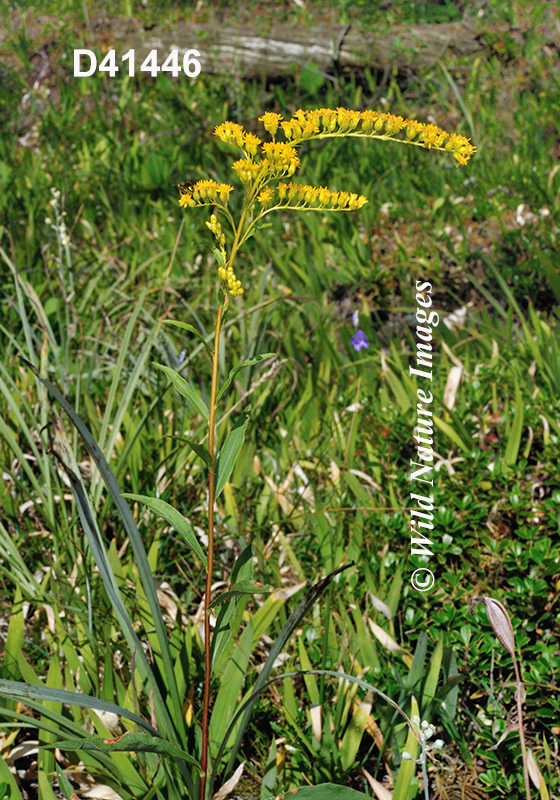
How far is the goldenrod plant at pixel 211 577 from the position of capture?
0.78 meters

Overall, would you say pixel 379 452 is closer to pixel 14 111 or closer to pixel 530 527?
pixel 530 527

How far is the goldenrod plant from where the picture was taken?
0.78m

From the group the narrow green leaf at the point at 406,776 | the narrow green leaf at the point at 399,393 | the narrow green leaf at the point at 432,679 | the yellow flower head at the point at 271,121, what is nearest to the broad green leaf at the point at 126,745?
the narrow green leaf at the point at 406,776

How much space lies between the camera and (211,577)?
0.87 m

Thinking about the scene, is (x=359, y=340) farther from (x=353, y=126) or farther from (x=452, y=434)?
(x=353, y=126)

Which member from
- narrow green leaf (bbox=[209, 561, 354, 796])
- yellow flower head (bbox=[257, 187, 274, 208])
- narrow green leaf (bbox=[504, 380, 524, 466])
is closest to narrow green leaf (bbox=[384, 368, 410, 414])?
narrow green leaf (bbox=[504, 380, 524, 466])

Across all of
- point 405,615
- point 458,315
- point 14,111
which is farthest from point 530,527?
point 14,111

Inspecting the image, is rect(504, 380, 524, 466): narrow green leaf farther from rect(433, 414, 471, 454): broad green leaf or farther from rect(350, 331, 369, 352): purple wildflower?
rect(350, 331, 369, 352): purple wildflower

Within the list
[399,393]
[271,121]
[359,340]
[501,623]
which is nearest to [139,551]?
[501,623]

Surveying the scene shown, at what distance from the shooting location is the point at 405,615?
4.50 ft

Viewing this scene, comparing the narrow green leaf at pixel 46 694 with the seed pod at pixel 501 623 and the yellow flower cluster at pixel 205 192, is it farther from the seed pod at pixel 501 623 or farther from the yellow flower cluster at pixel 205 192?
the yellow flower cluster at pixel 205 192

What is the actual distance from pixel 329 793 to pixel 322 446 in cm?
113

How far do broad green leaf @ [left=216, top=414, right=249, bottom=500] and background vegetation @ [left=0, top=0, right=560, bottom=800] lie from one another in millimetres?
466

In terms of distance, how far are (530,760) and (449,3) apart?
249 inches
